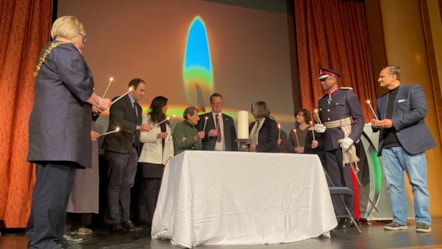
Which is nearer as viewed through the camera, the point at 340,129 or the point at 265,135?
the point at 340,129

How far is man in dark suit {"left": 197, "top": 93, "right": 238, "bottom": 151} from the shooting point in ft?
12.6

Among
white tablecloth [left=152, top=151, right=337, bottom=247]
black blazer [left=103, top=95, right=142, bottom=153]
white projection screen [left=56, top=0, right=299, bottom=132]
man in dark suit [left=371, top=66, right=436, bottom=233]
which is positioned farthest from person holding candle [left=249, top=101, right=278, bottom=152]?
white tablecloth [left=152, top=151, right=337, bottom=247]

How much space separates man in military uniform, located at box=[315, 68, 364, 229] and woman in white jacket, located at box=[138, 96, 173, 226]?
145cm

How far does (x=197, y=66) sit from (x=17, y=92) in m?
1.96

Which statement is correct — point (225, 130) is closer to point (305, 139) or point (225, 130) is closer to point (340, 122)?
point (305, 139)

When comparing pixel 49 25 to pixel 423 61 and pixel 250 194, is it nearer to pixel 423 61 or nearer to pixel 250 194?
pixel 250 194

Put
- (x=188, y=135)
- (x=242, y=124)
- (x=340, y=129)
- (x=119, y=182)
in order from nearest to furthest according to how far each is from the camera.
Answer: (x=242, y=124)
(x=119, y=182)
(x=340, y=129)
(x=188, y=135)

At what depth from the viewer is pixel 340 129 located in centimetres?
329

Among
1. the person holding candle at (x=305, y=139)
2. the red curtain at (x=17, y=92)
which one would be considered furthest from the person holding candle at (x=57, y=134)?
the person holding candle at (x=305, y=139)

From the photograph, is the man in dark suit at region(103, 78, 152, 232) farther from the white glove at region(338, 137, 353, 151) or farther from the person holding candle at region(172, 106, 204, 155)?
the white glove at region(338, 137, 353, 151)

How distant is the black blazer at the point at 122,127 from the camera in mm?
3182

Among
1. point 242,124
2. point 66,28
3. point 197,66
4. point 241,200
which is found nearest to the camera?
point 66,28

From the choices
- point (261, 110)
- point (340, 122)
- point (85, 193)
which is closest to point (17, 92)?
point (85, 193)

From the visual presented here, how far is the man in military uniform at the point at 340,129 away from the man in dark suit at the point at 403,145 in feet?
0.98
